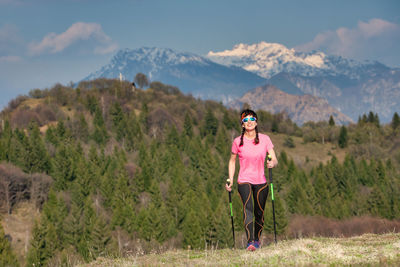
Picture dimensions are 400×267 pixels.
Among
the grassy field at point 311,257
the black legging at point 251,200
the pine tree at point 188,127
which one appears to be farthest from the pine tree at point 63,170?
the black legging at point 251,200

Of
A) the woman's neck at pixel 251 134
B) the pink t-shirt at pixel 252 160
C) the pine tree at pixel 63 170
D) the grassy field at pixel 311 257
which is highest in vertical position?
the woman's neck at pixel 251 134

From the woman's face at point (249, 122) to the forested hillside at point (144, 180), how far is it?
82.3 ft

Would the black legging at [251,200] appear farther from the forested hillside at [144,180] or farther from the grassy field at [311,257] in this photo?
the forested hillside at [144,180]

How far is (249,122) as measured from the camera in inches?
428

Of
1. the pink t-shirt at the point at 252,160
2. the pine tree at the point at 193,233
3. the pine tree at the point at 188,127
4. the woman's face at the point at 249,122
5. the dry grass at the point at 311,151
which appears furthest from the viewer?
the dry grass at the point at 311,151

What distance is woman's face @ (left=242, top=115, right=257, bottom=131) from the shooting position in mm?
10859

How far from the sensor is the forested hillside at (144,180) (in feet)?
225

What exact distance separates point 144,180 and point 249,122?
94.3 m

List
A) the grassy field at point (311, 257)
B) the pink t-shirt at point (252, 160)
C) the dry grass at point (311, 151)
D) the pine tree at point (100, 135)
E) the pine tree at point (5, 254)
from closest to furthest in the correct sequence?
the grassy field at point (311, 257) → the pink t-shirt at point (252, 160) → the pine tree at point (5, 254) → the pine tree at point (100, 135) → the dry grass at point (311, 151)

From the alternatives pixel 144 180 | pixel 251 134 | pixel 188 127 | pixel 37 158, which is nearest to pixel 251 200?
pixel 251 134

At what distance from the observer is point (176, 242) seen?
75.4m

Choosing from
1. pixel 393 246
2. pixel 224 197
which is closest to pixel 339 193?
pixel 224 197

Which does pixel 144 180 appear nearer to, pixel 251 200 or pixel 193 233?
pixel 193 233

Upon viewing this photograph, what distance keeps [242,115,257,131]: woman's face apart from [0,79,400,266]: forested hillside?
2509 cm
